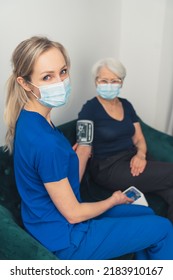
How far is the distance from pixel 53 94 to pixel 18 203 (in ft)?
2.08

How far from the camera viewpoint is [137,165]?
71.3 inches

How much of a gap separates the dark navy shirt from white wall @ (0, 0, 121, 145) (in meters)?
0.32

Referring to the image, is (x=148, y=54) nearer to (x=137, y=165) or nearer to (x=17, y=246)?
(x=137, y=165)

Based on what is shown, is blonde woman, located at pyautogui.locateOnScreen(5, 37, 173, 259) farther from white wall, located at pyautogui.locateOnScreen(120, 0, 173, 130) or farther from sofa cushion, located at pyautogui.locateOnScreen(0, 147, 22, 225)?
white wall, located at pyautogui.locateOnScreen(120, 0, 173, 130)

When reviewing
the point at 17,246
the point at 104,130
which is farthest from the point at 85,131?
the point at 17,246

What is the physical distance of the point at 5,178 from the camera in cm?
143

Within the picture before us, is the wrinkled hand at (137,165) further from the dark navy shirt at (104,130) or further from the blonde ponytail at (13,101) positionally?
the blonde ponytail at (13,101)

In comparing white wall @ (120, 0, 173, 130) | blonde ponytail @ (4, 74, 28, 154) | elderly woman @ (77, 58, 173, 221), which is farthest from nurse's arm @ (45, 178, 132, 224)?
white wall @ (120, 0, 173, 130)

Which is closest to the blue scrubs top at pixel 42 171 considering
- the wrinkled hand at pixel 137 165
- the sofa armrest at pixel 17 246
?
the sofa armrest at pixel 17 246

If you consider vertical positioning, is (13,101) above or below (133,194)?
above

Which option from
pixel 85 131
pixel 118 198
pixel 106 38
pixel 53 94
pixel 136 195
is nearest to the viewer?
pixel 53 94

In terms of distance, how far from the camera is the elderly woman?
1.78m
